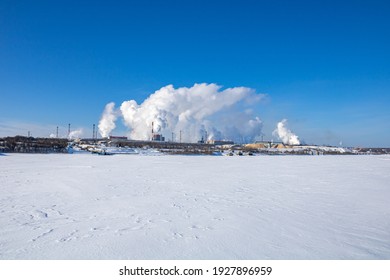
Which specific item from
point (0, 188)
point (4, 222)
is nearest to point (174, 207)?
point (4, 222)

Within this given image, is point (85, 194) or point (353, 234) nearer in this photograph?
point (353, 234)

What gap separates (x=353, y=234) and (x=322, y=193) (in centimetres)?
417

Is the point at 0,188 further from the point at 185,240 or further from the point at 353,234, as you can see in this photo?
the point at 353,234

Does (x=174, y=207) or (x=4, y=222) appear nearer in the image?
(x=4, y=222)

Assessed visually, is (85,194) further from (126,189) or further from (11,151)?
(11,151)

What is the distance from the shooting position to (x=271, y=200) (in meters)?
7.27

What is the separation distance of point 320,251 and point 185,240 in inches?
78.0

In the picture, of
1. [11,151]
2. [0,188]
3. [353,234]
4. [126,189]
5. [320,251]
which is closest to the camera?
[320,251]

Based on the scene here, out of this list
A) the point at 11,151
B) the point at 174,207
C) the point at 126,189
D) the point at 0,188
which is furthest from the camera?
the point at 11,151
